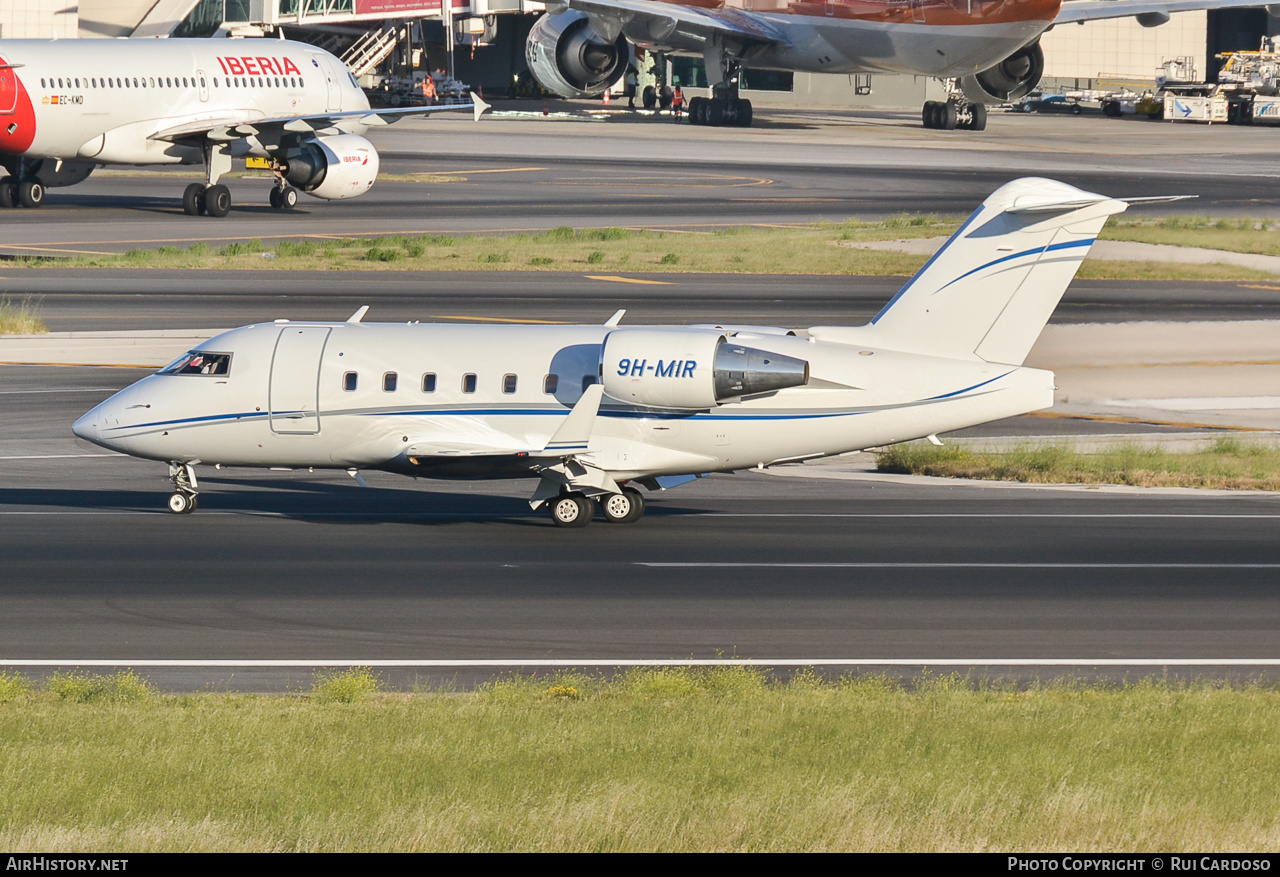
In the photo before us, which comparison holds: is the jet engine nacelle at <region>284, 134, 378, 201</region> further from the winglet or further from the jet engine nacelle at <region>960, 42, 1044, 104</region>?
the winglet

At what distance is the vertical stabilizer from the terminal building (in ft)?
248

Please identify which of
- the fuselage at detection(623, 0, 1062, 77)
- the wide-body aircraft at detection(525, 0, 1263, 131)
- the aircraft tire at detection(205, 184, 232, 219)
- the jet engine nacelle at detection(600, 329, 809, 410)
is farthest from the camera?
the wide-body aircraft at detection(525, 0, 1263, 131)

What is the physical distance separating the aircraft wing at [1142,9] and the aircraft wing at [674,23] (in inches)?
692

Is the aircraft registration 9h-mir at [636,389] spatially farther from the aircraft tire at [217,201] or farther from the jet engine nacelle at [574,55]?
the jet engine nacelle at [574,55]

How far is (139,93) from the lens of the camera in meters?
66.8

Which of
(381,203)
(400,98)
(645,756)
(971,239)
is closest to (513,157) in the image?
(381,203)

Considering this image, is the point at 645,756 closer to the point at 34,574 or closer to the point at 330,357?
the point at 34,574

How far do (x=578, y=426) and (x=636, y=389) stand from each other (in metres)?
1.03

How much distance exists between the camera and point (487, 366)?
26.6m

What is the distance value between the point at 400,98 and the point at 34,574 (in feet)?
326

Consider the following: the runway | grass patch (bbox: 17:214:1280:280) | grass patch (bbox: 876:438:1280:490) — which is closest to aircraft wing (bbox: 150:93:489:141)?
grass patch (bbox: 17:214:1280:280)

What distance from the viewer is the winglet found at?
2564 centimetres

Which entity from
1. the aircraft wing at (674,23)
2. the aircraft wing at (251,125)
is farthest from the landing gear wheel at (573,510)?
the aircraft wing at (674,23)
